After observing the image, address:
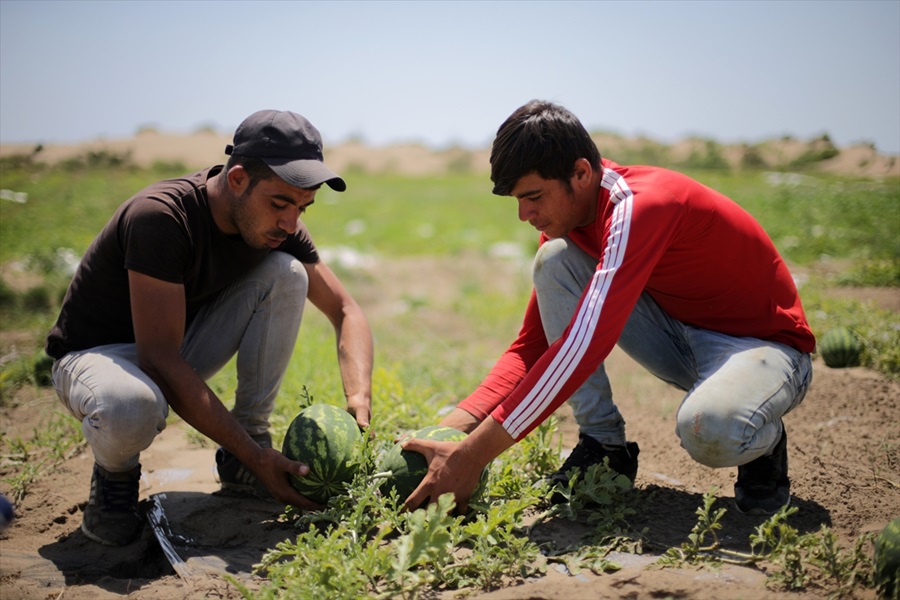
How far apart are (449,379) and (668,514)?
2.32 m

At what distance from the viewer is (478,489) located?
291cm

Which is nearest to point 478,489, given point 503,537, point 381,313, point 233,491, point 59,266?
point 503,537

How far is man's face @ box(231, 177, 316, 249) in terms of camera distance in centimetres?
303

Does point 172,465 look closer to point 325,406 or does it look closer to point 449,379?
point 325,406

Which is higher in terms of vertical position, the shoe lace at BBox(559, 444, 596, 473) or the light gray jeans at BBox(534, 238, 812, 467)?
the light gray jeans at BBox(534, 238, 812, 467)

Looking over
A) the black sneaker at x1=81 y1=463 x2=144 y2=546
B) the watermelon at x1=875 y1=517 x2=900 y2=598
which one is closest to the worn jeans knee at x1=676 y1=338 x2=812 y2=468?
the watermelon at x1=875 y1=517 x2=900 y2=598

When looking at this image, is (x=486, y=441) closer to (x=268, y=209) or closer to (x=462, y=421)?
(x=462, y=421)

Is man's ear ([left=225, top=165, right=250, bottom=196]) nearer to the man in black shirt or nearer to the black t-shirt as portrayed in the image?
the man in black shirt

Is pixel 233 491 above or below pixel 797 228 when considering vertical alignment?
below

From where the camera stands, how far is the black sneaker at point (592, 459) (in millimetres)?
3199

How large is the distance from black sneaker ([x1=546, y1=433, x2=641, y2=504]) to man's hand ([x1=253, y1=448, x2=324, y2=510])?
1.08 m

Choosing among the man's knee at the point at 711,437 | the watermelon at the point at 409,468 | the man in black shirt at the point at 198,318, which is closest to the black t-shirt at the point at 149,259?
the man in black shirt at the point at 198,318

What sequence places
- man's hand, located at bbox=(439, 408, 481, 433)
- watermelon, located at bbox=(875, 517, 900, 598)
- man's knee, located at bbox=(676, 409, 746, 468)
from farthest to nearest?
man's hand, located at bbox=(439, 408, 481, 433) < man's knee, located at bbox=(676, 409, 746, 468) < watermelon, located at bbox=(875, 517, 900, 598)

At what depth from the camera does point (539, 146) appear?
2879 mm
